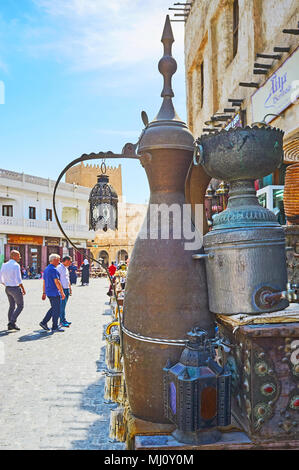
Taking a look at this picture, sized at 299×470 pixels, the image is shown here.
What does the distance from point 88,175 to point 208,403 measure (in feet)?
177

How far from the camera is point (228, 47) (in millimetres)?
9109

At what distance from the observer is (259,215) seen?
1702 mm

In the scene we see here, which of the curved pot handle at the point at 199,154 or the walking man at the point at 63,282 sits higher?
the curved pot handle at the point at 199,154

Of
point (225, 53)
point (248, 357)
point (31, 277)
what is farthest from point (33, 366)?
point (31, 277)

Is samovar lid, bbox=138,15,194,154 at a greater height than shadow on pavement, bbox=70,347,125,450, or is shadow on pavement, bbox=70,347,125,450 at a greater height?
samovar lid, bbox=138,15,194,154

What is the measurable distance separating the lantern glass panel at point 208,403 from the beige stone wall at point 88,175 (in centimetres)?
5121

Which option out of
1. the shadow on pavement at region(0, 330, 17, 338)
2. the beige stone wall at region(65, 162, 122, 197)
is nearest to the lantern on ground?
the shadow on pavement at region(0, 330, 17, 338)

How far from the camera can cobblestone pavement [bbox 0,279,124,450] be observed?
Result: 10.2 ft

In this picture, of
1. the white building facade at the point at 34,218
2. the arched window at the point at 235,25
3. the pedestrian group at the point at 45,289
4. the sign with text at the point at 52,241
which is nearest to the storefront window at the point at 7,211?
the white building facade at the point at 34,218

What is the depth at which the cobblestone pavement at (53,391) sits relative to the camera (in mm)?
3096

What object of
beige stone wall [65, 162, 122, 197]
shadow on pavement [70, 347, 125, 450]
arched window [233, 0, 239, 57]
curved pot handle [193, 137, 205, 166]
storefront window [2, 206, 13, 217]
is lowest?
shadow on pavement [70, 347, 125, 450]

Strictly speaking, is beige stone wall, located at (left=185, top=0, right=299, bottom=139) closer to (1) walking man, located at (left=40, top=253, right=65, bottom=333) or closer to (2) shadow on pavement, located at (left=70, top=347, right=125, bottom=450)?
(2) shadow on pavement, located at (left=70, top=347, right=125, bottom=450)

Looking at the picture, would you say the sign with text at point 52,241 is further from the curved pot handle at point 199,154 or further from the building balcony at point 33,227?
the curved pot handle at point 199,154
